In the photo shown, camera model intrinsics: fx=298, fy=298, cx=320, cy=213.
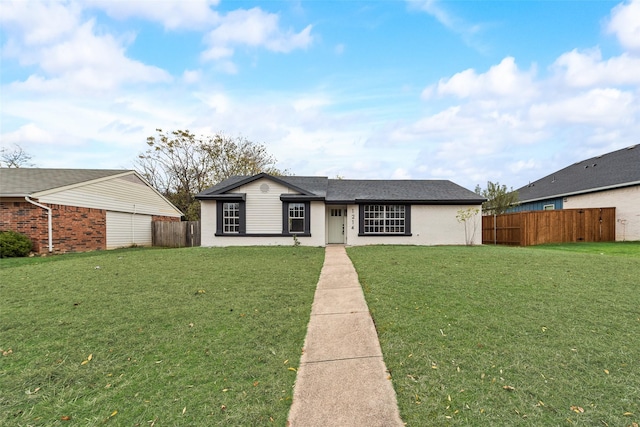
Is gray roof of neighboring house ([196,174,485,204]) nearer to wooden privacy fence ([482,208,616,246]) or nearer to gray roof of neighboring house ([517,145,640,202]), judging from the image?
wooden privacy fence ([482,208,616,246])

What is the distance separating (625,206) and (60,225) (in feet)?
94.7

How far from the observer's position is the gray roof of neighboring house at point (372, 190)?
1503 cm

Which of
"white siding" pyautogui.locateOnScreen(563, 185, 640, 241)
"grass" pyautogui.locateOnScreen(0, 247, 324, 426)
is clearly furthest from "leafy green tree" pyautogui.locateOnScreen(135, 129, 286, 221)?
"white siding" pyautogui.locateOnScreen(563, 185, 640, 241)

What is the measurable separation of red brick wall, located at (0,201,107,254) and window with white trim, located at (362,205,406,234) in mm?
14287

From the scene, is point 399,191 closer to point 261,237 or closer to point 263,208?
point 263,208

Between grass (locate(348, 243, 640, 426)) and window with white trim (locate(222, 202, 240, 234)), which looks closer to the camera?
grass (locate(348, 243, 640, 426))

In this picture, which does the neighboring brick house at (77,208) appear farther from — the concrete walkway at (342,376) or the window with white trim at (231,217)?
the concrete walkway at (342,376)

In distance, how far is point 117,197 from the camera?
1730 centimetres

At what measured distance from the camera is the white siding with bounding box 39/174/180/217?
575 inches

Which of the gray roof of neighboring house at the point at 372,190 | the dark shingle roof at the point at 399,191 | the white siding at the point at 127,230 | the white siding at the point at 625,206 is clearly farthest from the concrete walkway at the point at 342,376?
the white siding at the point at 625,206

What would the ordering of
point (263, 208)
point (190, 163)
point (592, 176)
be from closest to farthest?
1. point (263, 208)
2. point (592, 176)
3. point (190, 163)

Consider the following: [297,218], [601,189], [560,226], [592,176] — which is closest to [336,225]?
[297,218]

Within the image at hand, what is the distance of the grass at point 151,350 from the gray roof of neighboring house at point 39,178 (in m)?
9.28

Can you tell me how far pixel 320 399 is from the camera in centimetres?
271
